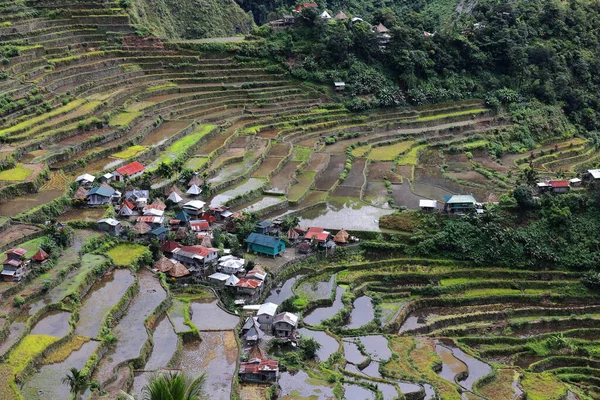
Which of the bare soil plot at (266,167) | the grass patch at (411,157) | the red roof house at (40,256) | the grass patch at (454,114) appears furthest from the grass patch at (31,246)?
the grass patch at (454,114)

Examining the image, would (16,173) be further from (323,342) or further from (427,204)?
(427,204)

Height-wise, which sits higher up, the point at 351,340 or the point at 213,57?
the point at 213,57

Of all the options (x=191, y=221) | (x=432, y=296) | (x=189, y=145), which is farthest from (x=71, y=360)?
(x=189, y=145)

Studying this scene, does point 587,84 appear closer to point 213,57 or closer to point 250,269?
point 213,57

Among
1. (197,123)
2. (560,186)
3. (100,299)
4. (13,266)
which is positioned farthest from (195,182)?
(560,186)

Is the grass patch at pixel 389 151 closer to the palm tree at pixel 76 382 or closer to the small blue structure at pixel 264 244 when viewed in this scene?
the small blue structure at pixel 264 244

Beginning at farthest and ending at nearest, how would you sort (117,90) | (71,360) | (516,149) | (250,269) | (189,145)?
(516,149) → (117,90) → (189,145) → (250,269) → (71,360)

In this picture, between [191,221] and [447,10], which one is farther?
[447,10]

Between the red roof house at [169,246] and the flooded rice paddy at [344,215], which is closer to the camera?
the red roof house at [169,246]
